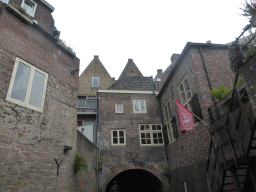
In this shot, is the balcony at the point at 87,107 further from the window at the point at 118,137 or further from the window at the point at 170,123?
the window at the point at 170,123

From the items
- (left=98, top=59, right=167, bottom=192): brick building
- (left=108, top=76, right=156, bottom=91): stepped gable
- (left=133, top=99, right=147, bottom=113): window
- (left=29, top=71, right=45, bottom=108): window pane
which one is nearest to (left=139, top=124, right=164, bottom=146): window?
(left=98, top=59, right=167, bottom=192): brick building

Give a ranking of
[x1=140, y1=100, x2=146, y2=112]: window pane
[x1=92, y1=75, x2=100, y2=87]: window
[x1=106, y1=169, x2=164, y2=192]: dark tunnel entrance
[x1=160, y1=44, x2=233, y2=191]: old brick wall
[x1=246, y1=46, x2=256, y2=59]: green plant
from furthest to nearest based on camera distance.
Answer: [x1=92, y1=75, x2=100, y2=87]: window, [x1=106, y1=169, x2=164, y2=192]: dark tunnel entrance, [x1=140, y1=100, x2=146, y2=112]: window pane, [x1=160, y1=44, x2=233, y2=191]: old brick wall, [x1=246, y1=46, x2=256, y2=59]: green plant

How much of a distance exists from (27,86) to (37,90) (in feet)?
1.45

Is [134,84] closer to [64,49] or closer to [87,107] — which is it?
[87,107]

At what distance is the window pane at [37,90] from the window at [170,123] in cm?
882

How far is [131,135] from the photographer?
50.0 ft

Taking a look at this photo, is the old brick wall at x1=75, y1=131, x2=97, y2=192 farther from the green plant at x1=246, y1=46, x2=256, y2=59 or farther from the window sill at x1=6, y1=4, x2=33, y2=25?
the green plant at x1=246, y1=46, x2=256, y2=59

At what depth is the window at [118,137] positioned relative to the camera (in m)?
14.9

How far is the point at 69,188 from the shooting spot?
7.30m

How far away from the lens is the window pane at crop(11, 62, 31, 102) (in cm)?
632

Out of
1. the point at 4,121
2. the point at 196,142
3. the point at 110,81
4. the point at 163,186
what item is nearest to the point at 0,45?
the point at 4,121

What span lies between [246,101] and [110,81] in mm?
20136

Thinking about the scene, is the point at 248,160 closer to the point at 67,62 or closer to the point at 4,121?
the point at 4,121

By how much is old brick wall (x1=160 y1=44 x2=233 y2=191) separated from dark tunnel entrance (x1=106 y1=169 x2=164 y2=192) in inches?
191
